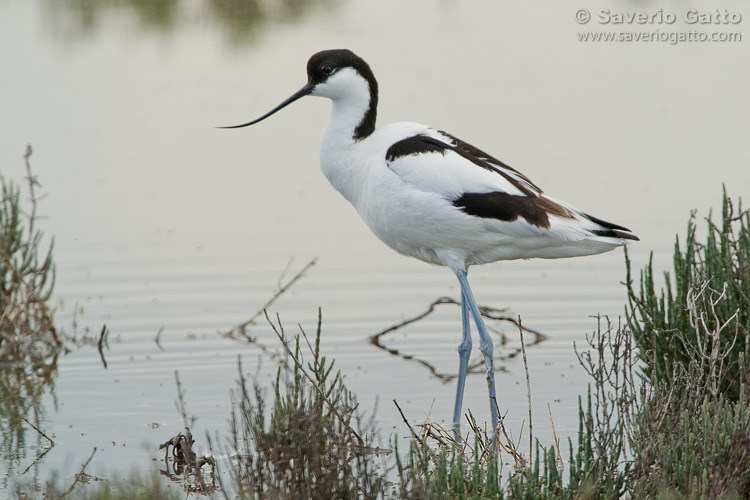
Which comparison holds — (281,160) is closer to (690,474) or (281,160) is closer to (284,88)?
(284,88)

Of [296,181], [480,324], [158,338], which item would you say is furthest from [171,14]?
[480,324]

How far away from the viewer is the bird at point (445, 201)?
6273mm

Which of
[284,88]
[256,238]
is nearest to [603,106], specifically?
[284,88]

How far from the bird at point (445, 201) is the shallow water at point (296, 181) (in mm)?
892

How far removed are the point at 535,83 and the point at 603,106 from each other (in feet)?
A: 5.62

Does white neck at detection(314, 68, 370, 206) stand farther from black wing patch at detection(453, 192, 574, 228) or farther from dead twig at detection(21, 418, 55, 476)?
dead twig at detection(21, 418, 55, 476)

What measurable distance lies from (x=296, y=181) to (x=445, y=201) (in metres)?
6.61

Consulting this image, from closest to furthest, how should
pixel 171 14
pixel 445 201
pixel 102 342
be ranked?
1. pixel 445 201
2. pixel 102 342
3. pixel 171 14

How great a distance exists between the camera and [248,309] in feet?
29.7

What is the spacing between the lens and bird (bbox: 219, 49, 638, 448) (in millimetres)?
6273

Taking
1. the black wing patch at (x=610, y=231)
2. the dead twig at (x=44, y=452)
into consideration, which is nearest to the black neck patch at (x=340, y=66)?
the black wing patch at (x=610, y=231)

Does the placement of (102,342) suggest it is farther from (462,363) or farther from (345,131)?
(462,363)

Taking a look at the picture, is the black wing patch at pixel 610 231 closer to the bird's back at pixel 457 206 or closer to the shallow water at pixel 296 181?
the bird's back at pixel 457 206

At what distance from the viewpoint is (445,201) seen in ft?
20.5
